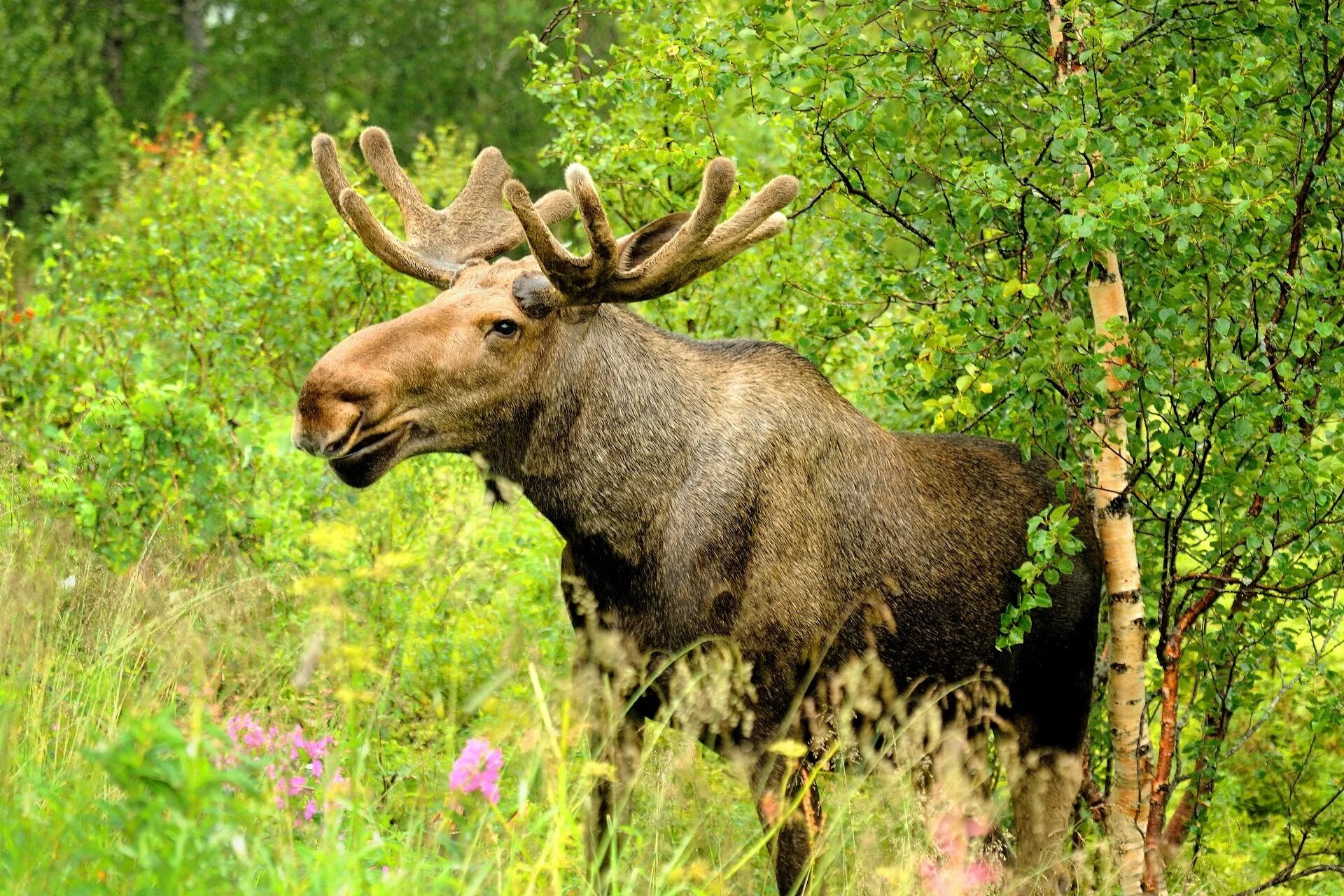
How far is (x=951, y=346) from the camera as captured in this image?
15.3ft

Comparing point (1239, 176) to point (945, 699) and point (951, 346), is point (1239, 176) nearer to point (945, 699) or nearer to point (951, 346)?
point (951, 346)

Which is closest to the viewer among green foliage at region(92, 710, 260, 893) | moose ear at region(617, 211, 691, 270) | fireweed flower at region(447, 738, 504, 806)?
green foliage at region(92, 710, 260, 893)

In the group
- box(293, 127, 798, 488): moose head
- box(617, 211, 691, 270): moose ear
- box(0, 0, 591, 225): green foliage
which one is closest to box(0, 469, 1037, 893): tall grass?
box(293, 127, 798, 488): moose head

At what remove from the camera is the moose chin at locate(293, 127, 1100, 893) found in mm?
4340

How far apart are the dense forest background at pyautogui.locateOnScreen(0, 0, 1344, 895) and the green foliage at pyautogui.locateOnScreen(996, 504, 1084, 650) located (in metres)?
0.04

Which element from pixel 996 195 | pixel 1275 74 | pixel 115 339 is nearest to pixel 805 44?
pixel 996 195

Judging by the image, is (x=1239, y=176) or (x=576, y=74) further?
(x=576, y=74)

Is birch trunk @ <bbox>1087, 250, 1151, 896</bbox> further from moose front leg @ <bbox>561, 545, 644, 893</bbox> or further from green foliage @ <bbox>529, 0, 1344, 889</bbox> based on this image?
moose front leg @ <bbox>561, 545, 644, 893</bbox>

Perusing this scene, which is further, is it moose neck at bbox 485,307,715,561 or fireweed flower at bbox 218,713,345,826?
moose neck at bbox 485,307,715,561

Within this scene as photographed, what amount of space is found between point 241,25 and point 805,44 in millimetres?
25435

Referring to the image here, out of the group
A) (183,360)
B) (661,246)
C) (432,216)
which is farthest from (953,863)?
(183,360)

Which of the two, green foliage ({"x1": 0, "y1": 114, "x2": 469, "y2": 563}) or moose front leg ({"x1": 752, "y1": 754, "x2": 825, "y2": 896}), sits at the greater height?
green foliage ({"x1": 0, "y1": 114, "x2": 469, "y2": 563})

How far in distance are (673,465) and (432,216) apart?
4.21ft

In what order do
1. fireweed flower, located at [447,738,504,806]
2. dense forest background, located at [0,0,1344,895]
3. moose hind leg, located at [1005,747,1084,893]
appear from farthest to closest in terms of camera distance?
moose hind leg, located at [1005,747,1084,893] < dense forest background, located at [0,0,1344,895] < fireweed flower, located at [447,738,504,806]
